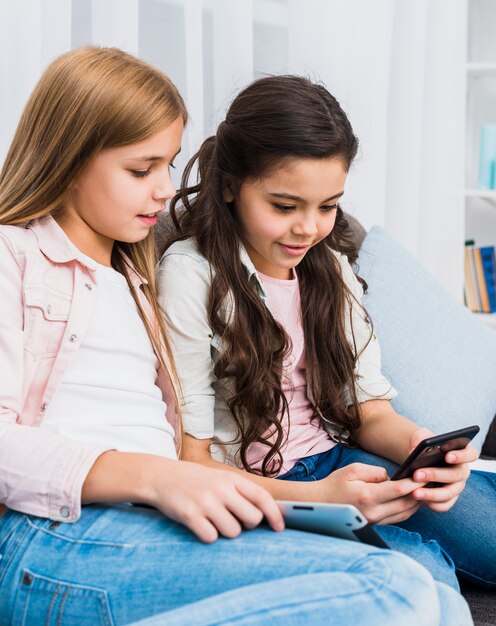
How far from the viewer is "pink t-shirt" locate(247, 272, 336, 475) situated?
149 cm

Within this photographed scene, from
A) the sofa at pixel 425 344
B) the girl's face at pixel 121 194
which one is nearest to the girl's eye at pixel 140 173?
the girl's face at pixel 121 194

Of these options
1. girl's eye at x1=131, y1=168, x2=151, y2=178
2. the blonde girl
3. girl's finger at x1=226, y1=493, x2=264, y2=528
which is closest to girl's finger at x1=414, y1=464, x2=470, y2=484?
the blonde girl

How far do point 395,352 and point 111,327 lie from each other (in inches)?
26.9

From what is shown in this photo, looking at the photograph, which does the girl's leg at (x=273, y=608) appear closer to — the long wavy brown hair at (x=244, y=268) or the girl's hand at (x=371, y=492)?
the girl's hand at (x=371, y=492)

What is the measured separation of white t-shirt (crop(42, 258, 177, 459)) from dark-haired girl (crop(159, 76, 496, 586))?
9 centimetres

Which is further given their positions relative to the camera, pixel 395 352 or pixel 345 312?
pixel 395 352

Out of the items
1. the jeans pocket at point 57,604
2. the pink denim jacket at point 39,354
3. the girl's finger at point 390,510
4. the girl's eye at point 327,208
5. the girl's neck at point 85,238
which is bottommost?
the girl's finger at point 390,510

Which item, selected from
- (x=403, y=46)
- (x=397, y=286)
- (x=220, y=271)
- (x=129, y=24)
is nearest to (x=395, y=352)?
(x=397, y=286)

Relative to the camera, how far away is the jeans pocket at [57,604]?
0.95m

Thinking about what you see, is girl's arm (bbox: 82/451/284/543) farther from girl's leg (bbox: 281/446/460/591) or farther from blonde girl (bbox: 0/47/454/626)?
girl's leg (bbox: 281/446/460/591)

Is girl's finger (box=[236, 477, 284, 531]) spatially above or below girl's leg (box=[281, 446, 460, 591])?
above

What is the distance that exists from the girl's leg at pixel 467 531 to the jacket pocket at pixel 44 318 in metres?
0.64

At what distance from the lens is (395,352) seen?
5.71ft

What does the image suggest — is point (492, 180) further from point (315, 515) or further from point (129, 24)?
point (315, 515)
